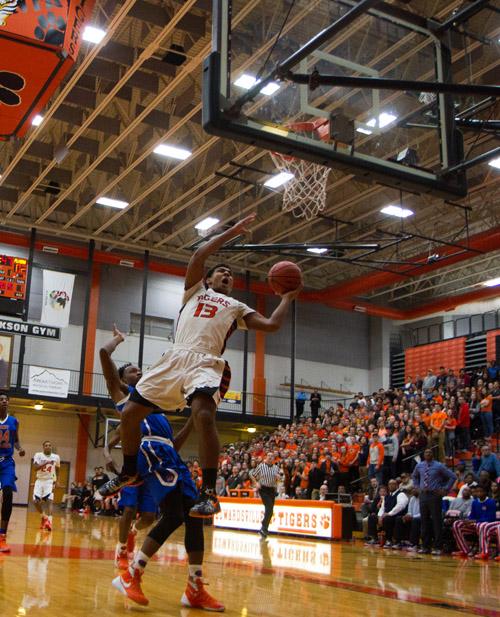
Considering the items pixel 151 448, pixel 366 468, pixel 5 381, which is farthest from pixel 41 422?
pixel 151 448

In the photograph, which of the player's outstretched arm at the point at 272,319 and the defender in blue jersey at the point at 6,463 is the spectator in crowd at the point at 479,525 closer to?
the defender in blue jersey at the point at 6,463

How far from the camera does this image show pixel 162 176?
21578 mm

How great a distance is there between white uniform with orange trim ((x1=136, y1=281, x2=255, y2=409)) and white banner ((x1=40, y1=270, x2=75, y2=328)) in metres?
19.2

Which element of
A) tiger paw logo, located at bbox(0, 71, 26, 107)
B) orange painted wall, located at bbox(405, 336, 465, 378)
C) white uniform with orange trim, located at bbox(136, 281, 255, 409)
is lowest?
white uniform with orange trim, located at bbox(136, 281, 255, 409)

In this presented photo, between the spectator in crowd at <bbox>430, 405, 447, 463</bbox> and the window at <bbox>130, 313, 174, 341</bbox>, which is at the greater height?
the window at <bbox>130, 313, 174, 341</bbox>

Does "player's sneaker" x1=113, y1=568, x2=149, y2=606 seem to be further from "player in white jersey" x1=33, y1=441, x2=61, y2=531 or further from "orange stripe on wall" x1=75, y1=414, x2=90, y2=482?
"orange stripe on wall" x1=75, y1=414, x2=90, y2=482

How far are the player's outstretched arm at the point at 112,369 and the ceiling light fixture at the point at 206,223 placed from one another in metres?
19.3

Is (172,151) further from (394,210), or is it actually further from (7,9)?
(7,9)

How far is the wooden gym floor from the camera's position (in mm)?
4094

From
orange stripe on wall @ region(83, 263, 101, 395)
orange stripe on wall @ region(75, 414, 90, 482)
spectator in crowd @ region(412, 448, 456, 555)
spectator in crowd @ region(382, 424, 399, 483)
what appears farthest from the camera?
orange stripe on wall @ region(75, 414, 90, 482)

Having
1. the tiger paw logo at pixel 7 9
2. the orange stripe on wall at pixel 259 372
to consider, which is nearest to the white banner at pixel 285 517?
the tiger paw logo at pixel 7 9

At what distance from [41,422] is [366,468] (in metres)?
14.1

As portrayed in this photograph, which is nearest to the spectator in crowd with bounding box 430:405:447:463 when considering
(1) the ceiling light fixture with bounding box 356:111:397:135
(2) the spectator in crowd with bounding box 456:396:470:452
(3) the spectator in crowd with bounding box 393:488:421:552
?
(2) the spectator in crowd with bounding box 456:396:470:452

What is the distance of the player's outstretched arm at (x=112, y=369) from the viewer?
5.54 m
